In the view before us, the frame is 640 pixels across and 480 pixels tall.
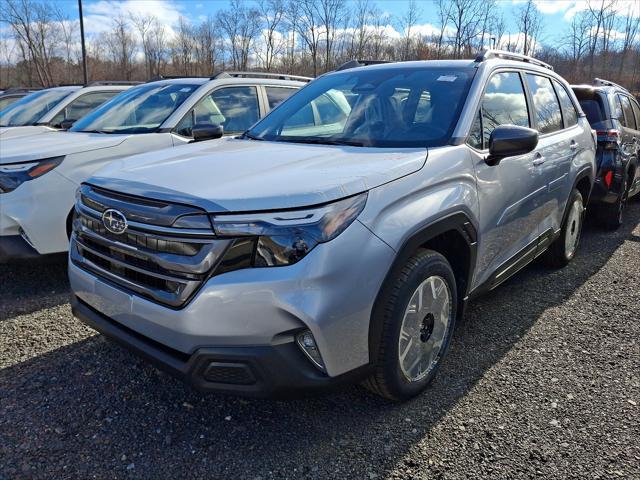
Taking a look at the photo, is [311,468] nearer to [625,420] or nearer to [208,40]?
[625,420]

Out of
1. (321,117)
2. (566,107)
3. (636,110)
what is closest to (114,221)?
(321,117)

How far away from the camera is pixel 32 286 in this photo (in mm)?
4359

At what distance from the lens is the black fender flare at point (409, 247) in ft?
7.12

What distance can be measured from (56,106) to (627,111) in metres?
8.36

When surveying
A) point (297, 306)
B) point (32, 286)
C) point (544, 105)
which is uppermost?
point (544, 105)

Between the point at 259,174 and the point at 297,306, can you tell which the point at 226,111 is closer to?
the point at 259,174

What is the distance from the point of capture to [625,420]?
2.54 metres

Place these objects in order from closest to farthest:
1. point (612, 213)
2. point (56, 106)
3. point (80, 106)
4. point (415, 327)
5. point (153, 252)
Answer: point (153, 252), point (415, 327), point (612, 213), point (56, 106), point (80, 106)

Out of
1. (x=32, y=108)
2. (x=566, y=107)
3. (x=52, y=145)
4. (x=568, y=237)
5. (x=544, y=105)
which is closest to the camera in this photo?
(x=544, y=105)

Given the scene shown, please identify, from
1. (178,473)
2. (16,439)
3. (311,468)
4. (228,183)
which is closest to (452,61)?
(228,183)

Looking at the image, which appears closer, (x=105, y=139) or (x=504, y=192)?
(x=504, y=192)

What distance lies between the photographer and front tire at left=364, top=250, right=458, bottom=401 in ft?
7.41

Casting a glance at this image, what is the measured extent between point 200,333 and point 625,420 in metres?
2.17

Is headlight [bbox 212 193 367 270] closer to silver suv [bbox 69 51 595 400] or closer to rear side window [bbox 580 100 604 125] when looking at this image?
silver suv [bbox 69 51 595 400]
